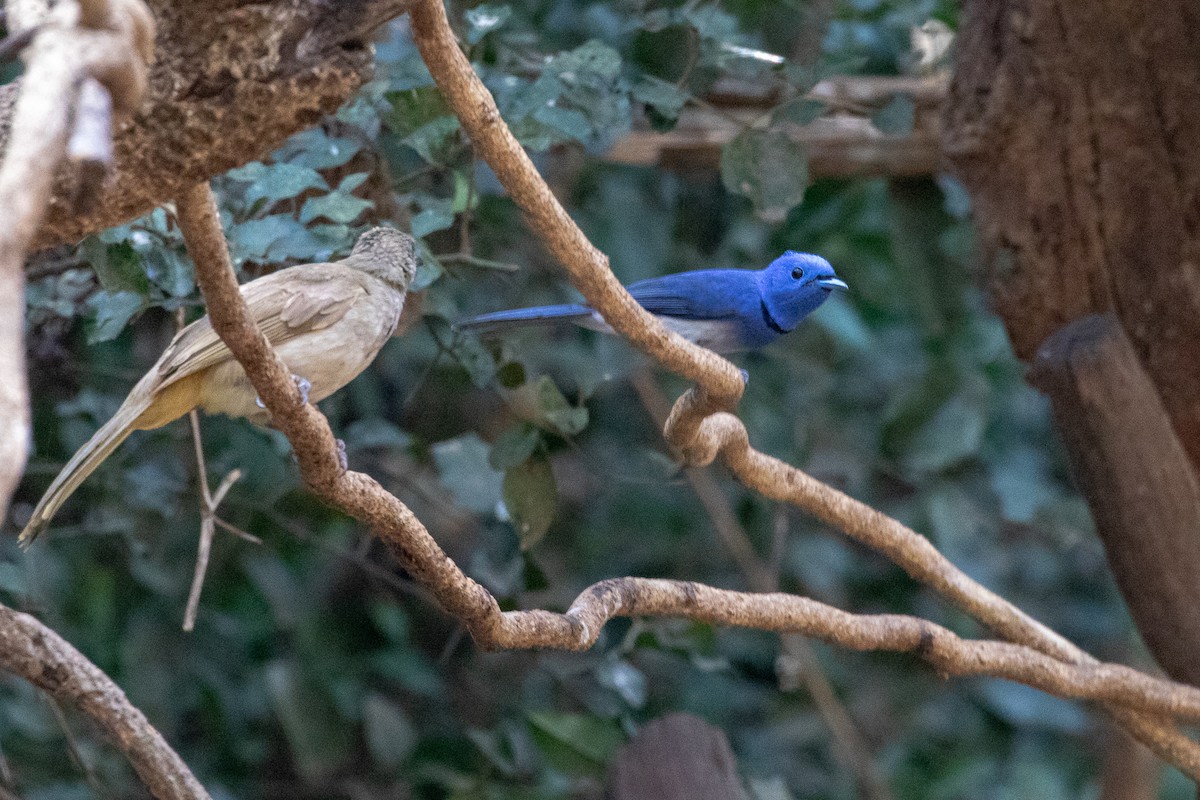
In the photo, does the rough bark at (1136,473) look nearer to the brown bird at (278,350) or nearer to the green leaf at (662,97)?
the green leaf at (662,97)

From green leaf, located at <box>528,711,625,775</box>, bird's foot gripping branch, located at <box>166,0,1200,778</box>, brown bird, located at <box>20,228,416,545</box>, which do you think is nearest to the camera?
bird's foot gripping branch, located at <box>166,0,1200,778</box>

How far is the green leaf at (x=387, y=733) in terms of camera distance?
4219 mm

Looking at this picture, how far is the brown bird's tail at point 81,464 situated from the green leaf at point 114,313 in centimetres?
38

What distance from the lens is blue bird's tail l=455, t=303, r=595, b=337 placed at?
344cm

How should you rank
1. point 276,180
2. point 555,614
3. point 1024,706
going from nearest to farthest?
1. point 555,614
2. point 276,180
3. point 1024,706

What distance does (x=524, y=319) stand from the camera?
11.4 ft

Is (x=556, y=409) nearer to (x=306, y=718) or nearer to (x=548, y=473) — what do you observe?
(x=548, y=473)

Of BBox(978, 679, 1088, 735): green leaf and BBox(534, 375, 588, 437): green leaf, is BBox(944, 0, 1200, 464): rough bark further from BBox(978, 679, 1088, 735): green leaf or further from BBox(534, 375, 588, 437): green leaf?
BBox(978, 679, 1088, 735): green leaf

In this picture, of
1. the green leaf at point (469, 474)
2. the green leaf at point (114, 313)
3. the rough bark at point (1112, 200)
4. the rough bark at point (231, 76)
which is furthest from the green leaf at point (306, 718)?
the rough bark at point (231, 76)

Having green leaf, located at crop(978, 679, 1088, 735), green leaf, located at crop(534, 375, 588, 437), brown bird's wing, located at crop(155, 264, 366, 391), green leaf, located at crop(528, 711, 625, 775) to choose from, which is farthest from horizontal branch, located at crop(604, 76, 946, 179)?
green leaf, located at crop(978, 679, 1088, 735)

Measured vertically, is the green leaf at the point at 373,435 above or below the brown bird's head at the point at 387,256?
below

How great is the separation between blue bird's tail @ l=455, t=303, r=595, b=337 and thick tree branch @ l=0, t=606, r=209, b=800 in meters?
1.32

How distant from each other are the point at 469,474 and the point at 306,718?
1314 mm

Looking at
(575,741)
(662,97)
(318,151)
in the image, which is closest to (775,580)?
(575,741)
